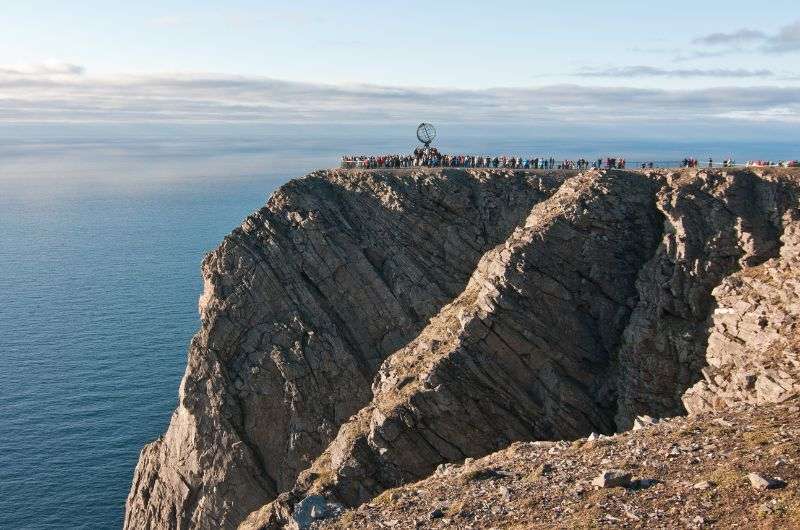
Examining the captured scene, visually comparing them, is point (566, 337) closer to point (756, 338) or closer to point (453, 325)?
point (453, 325)

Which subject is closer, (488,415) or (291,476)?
(488,415)

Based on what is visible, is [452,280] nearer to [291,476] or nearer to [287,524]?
[291,476]

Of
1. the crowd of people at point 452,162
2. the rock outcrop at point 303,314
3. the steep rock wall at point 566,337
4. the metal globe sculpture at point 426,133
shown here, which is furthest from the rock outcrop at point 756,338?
the metal globe sculpture at point 426,133

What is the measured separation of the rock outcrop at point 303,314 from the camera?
59.4 metres

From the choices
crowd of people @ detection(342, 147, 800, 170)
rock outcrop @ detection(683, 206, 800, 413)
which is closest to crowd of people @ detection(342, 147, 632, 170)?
crowd of people @ detection(342, 147, 800, 170)

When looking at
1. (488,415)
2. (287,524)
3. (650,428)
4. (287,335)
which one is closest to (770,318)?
(650,428)

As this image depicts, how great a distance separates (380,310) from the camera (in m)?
63.8

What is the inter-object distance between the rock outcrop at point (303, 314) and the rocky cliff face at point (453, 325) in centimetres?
14

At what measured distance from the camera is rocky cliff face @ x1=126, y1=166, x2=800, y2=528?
152 ft

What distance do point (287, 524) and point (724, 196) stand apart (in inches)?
1311

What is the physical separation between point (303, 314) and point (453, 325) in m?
16.0

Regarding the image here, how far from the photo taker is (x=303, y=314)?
205ft

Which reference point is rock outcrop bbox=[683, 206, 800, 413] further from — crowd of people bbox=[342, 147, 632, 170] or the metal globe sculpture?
the metal globe sculpture

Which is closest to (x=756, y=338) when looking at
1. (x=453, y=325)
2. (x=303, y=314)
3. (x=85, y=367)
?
(x=453, y=325)
